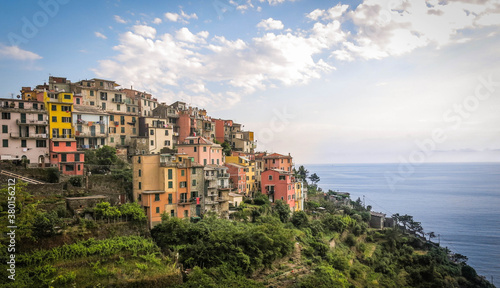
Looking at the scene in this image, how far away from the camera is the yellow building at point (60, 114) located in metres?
32.6

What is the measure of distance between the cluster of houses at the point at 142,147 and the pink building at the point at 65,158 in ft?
0.28

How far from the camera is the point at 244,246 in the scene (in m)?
25.2

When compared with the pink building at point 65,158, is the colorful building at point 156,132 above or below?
above

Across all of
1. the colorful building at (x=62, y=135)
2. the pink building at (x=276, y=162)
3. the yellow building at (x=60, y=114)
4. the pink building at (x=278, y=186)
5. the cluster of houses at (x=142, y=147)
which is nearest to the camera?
the cluster of houses at (x=142, y=147)

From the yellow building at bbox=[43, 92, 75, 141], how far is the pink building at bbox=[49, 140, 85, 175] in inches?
46.1

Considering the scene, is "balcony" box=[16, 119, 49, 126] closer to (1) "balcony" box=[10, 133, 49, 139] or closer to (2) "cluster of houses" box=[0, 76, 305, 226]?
(2) "cluster of houses" box=[0, 76, 305, 226]

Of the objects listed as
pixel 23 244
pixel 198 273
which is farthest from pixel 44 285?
pixel 198 273

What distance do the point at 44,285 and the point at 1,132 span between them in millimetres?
21501

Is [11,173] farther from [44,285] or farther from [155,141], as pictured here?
[155,141]


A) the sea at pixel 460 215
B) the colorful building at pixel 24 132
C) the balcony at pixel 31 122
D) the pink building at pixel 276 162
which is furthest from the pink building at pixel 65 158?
the sea at pixel 460 215

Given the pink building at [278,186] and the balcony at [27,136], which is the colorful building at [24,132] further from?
the pink building at [278,186]

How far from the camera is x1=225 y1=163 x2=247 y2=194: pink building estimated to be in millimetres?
→ 41375

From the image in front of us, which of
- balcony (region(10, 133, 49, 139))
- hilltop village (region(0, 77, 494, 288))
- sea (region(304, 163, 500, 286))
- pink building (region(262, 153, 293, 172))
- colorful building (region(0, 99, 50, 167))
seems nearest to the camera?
hilltop village (region(0, 77, 494, 288))

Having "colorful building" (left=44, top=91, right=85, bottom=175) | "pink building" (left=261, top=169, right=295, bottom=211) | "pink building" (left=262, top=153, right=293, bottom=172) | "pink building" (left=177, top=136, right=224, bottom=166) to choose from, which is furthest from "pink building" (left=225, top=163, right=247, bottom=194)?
"colorful building" (left=44, top=91, right=85, bottom=175)
